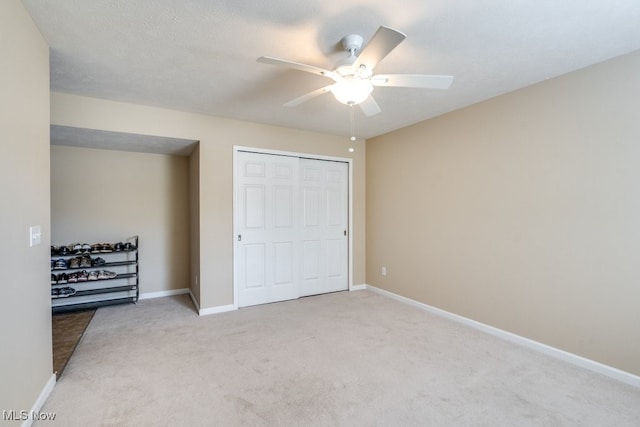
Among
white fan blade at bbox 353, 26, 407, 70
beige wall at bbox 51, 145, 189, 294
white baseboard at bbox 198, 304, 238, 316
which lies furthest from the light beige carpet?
white fan blade at bbox 353, 26, 407, 70

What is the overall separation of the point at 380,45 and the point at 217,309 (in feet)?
11.3

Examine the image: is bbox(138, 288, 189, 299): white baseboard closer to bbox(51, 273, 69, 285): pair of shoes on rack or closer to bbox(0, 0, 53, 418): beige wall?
bbox(51, 273, 69, 285): pair of shoes on rack

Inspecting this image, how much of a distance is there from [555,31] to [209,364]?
139 inches

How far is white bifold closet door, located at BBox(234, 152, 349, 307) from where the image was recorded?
4027 mm

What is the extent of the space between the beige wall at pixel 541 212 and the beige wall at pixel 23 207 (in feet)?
12.2

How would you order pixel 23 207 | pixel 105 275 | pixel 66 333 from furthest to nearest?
pixel 105 275 → pixel 66 333 → pixel 23 207

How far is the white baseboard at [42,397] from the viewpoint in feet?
5.81

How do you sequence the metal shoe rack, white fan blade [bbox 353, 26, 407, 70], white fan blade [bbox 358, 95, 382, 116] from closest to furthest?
white fan blade [bbox 353, 26, 407, 70]
white fan blade [bbox 358, 95, 382, 116]
the metal shoe rack

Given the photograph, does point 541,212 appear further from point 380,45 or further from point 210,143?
point 210,143

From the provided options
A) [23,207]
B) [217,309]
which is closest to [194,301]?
[217,309]

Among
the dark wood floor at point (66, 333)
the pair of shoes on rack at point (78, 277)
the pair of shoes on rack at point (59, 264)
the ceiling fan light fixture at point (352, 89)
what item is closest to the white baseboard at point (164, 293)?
the dark wood floor at point (66, 333)

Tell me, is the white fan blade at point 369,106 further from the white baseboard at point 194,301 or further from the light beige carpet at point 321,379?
the white baseboard at point 194,301

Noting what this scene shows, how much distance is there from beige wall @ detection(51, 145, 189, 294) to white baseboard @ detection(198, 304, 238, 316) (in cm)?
127

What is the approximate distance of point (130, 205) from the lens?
4.35 metres
